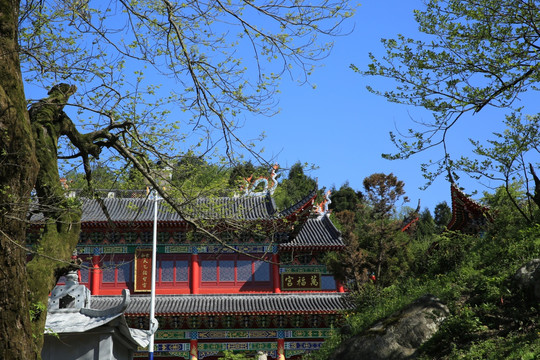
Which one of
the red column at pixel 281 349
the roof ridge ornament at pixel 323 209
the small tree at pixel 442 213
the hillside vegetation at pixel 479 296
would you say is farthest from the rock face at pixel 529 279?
the small tree at pixel 442 213

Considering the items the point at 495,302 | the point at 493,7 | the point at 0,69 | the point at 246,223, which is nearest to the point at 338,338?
the point at 495,302

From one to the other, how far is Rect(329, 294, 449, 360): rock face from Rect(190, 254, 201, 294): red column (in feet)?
45.1

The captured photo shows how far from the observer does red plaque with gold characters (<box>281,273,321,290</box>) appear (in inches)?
1032

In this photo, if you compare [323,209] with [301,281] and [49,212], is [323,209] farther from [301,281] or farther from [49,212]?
[49,212]

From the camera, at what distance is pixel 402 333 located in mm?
11859

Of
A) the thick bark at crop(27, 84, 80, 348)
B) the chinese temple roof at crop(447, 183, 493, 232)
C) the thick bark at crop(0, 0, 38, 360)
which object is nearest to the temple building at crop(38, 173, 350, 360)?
the chinese temple roof at crop(447, 183, 493, 232)

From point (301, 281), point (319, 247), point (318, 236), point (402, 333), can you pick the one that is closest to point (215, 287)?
point (301, 281)

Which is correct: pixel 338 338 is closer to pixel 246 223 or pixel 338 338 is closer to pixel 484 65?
pixel 246 223

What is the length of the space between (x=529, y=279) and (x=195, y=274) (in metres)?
17.0

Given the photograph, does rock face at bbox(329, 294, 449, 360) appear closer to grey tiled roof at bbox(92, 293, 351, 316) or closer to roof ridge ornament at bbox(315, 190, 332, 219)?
grey tiled roof at bbox(92, 293, 351, 316)

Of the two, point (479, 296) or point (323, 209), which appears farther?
point (323, 209)

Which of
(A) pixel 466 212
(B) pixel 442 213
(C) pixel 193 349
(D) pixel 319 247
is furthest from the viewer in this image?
(B) pixel 442 213

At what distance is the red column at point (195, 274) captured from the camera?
2578 centimetres

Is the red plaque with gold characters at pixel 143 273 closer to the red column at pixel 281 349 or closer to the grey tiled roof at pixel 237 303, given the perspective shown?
the grey tiled roof at pixel 237 303
